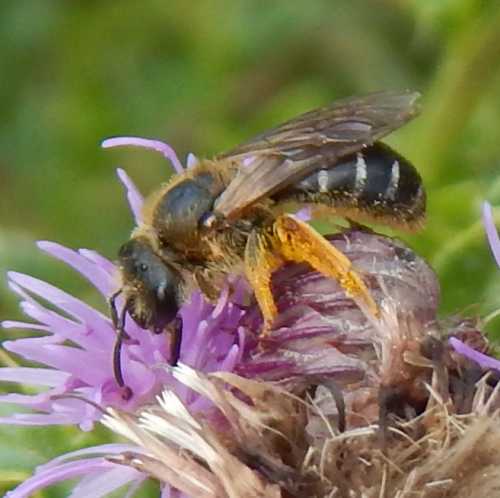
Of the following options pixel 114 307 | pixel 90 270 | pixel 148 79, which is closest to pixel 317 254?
pixel 114 307

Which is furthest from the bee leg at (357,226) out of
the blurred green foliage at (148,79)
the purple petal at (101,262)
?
the blurred green foliage at (148,79)

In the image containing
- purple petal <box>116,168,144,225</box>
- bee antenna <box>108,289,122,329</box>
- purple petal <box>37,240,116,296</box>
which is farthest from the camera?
purple petal <box>116,168,144,225</box>

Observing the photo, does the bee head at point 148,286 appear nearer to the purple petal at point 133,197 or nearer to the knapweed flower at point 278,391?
the knapweed flower at point 278,391

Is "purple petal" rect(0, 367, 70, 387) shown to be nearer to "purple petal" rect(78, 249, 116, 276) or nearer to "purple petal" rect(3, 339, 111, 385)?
"purple petal" rect(3, 339, 111, 385)

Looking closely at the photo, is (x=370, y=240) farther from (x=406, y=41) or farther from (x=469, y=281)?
(x=406, y=41)

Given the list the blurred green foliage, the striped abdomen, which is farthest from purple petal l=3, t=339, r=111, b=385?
the blurred green foliage

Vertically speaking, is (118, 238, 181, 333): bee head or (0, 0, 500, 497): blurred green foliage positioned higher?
(0, 0, 500, 497): blurred green foliage

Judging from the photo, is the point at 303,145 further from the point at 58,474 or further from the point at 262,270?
the point at 58,474
